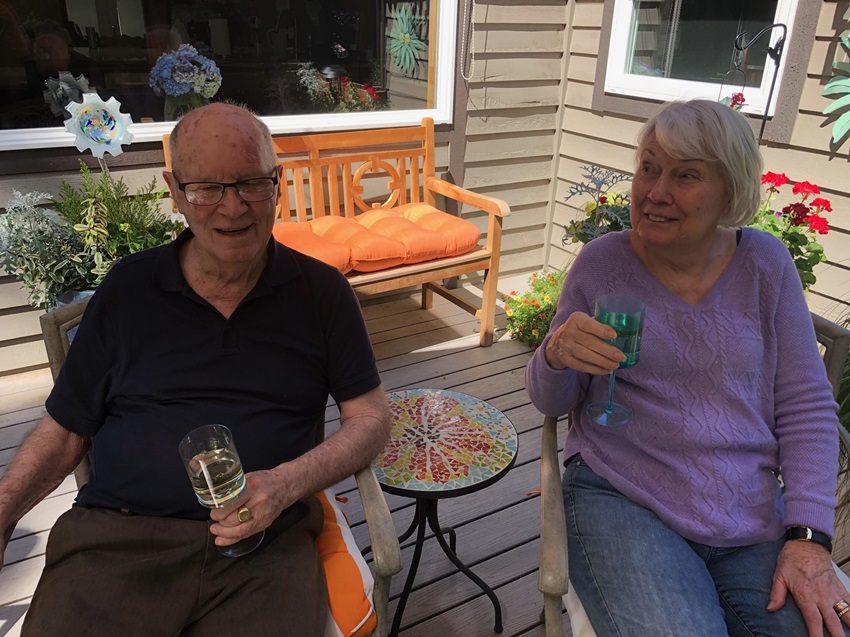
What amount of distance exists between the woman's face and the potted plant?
1.95 m

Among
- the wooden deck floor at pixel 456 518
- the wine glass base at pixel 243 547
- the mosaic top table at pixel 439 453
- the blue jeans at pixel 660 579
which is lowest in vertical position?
the wooden deck floor at pixel 456 518

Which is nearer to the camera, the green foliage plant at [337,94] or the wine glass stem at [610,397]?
the wine glass stem at [610,397]

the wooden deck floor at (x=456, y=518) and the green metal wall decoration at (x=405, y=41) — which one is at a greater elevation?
the green metal wall decoration at (x=405, y=41)

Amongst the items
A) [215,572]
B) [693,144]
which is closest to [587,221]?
[693,144]

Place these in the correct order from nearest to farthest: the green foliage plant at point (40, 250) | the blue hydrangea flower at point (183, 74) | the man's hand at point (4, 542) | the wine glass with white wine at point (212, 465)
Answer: the wine glass with white wine at point (212, 465)
the man's hand at point (4, 542)
the green foliage plant at point (40, 250)
the blue hydrangea flower at point (183, 74)

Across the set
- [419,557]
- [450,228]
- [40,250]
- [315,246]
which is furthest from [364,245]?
[419,557]

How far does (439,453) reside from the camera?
63.9 inches

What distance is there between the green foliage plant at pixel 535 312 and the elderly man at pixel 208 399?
6.72ft

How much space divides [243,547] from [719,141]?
1243mm

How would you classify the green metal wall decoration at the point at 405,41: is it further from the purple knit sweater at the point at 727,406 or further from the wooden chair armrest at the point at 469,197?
the purple knit sweater at the point at 727,406

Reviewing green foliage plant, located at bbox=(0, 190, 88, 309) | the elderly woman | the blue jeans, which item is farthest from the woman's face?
green foliage plant, located at bbox=(0, 190, 88, 309)

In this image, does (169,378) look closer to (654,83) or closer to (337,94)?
(337,94)

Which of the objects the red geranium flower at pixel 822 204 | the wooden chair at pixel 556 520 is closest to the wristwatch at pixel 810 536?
the wooden chair at pixel 556 520

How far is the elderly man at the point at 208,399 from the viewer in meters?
1.22
